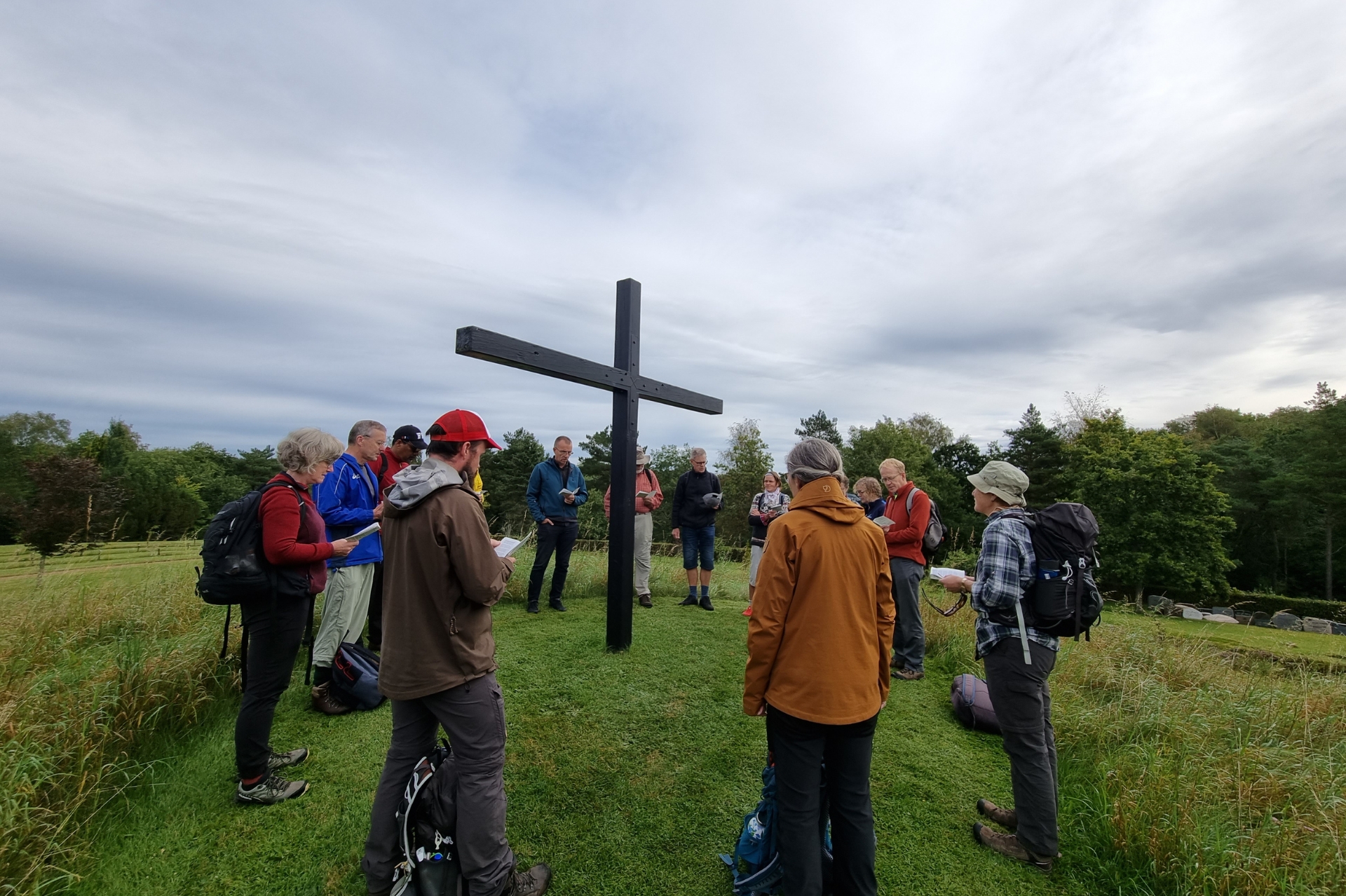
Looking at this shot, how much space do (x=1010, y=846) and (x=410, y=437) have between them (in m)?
5.43

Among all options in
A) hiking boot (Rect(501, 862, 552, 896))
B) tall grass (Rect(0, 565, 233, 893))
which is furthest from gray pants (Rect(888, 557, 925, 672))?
tall grass (Rect(0, 565, 233, 893))

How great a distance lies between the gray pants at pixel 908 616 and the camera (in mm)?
5340

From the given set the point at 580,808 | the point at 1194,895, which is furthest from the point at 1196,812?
the point at 580,808

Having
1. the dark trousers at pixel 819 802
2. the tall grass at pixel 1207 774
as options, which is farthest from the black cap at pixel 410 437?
the tall grass at pixel 1207 774

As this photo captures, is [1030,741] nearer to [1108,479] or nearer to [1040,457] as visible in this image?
[1108,479]

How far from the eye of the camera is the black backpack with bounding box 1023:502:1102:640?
2.87 m

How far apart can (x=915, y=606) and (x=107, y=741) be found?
19.3 ft

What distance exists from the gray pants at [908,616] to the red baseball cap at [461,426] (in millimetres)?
4159

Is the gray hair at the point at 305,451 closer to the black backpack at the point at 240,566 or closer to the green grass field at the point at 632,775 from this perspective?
the black backpack at the point at 240,566

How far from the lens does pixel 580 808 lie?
10.6ft

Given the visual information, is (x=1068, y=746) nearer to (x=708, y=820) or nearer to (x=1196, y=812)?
(x=1196, y=812)

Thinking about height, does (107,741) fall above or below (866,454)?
below

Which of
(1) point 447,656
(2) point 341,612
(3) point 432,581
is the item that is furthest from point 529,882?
(2) point 341,612

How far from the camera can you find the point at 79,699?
10.9 ft
